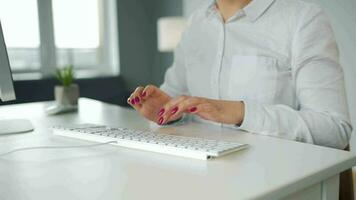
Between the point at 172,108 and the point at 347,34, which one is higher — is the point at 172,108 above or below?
below

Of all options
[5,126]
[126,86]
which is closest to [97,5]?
[126,86]

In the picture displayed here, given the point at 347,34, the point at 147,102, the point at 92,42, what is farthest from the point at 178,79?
the point at 92,42

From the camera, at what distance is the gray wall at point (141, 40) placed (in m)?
3.58

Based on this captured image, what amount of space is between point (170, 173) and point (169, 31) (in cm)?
305

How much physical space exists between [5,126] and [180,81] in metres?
0.61

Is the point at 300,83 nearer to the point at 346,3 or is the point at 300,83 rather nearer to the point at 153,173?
the point at 153,173

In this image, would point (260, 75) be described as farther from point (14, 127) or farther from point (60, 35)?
point (60, 35)

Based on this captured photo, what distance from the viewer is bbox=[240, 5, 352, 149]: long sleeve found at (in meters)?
0.84

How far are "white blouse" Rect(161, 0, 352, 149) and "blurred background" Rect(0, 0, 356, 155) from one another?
2.07 m

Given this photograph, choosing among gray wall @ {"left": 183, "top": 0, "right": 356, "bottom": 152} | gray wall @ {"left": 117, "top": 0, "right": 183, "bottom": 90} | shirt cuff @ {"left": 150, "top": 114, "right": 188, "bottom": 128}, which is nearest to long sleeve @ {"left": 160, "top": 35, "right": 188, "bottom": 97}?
shirt cuff @ {"left": 150, "top": 114, "right": 188, "bottom": 128}

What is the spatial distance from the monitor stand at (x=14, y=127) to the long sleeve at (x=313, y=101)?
→ 0.54m

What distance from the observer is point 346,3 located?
7.74ft

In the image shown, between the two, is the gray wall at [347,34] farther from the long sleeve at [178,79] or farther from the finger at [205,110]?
the finger at [205,110]

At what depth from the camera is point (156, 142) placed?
2.31ft
